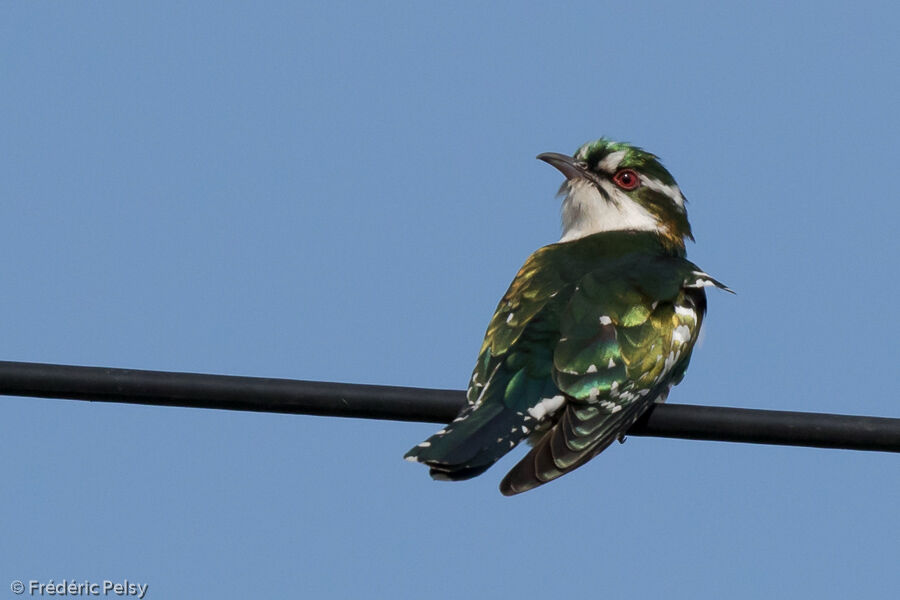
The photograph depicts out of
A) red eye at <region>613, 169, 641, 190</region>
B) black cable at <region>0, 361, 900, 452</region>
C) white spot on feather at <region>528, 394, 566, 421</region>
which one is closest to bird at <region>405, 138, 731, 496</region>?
white spot on feather at <region>528, 394, 566, 421</region>

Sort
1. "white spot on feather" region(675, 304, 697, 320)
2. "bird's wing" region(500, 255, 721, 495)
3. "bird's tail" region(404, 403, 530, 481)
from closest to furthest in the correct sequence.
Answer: "bird's tail" region(404, 403, 530, 481) < "bird's wing" region(500, 255, 721, 495) < "white spot on feather" region(675, 304, 697, 320)

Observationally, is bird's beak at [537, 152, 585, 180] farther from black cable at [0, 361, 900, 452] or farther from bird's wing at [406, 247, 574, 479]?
black cable at [0, 361, 900, 452]

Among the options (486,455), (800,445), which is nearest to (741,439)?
(800,445)

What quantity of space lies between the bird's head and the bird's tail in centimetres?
302

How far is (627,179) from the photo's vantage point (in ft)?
31.8

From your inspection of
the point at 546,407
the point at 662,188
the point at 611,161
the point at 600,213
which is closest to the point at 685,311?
the point at 546,407

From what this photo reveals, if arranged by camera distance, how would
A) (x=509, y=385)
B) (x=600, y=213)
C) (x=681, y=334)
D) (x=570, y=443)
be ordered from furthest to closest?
(x=600, y=213) < (x=681, y=334) < (x=509, y=385) < (x=570, y=443)

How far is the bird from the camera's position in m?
6.58

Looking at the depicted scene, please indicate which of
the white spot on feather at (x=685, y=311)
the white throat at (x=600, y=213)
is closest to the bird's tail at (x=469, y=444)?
the white spot on feather at (x=685, y=311)

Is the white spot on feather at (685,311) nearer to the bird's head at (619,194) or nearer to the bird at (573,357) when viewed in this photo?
the bird at (573,357)

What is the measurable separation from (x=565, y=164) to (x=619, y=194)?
20.8 inches

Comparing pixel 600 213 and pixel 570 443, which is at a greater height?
pixel 600 213

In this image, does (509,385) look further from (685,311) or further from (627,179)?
(627,179)

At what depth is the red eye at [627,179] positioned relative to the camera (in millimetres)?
9688
